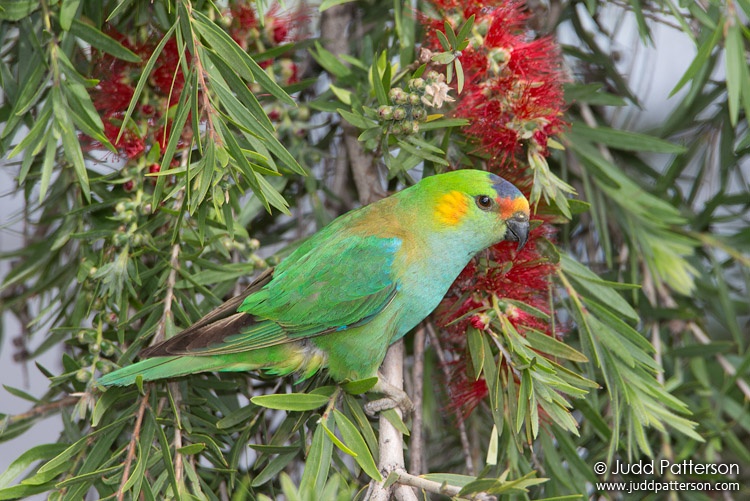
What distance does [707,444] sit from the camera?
8.03 feet

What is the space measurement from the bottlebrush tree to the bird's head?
0.05m

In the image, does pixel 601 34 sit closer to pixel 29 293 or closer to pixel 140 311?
pixel 140 311

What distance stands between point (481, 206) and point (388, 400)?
0.62m

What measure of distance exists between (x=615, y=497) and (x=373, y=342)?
3.32 ft

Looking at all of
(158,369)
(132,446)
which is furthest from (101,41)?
(132,446)

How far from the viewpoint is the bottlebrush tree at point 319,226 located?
1875mm

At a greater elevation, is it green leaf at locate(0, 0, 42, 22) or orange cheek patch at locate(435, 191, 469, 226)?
green leaf at locate(0, 0, 42, 22)

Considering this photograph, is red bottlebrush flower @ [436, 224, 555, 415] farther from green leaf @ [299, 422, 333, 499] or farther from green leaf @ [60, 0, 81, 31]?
green leaf @ [60, 0, 81, 31]

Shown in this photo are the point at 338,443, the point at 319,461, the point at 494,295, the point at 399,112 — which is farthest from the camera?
the point at 494,295

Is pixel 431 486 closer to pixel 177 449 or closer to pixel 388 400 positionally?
pixel 388 400

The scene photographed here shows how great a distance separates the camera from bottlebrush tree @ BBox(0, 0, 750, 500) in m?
1.88

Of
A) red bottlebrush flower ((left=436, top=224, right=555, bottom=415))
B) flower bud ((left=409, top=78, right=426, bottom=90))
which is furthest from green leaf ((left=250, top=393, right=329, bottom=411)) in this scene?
flower bud ((left=409, top=78, right=426, bottom=90))

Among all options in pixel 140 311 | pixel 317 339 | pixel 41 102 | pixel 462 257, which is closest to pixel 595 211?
pixel 462 257

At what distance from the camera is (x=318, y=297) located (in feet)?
7.33
